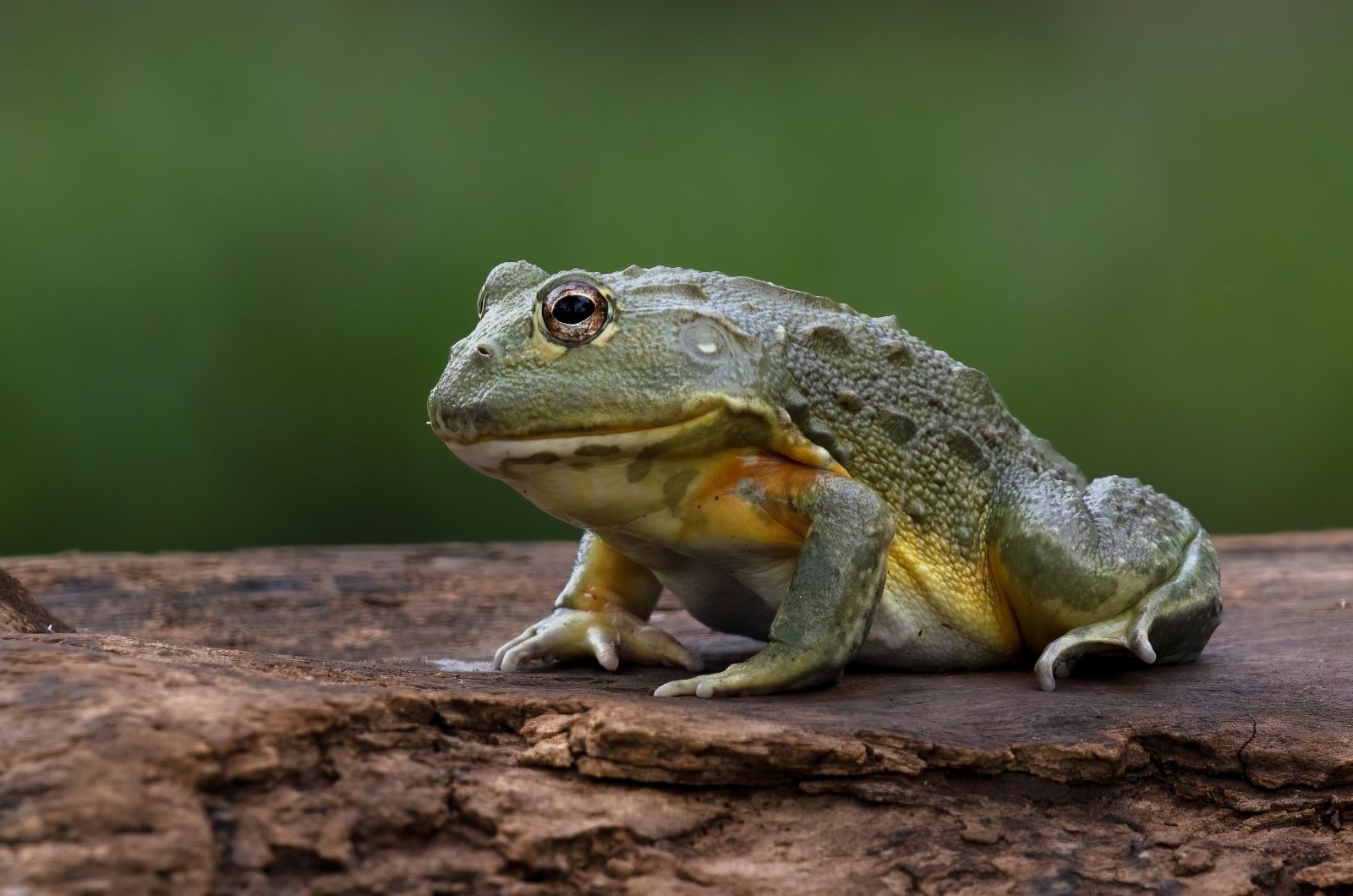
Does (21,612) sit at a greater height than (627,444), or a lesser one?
lesser

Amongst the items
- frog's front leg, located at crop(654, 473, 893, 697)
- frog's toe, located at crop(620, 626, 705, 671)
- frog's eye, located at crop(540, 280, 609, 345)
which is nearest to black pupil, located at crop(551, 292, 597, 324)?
frog's eye, located at crop(540, 280, 609, 345)

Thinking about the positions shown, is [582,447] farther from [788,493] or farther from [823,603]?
[823,603]

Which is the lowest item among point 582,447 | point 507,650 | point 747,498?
point 507,650

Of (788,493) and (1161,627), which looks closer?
(788,493)

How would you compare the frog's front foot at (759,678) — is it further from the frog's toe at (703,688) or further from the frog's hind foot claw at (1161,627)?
the frog's hind foot claw at (1161,627)

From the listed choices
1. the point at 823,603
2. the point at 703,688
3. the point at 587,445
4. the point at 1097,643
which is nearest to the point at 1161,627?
the point at 1097,643

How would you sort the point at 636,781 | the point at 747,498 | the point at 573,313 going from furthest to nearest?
the point at 747,498, the point at 573,313, the point at 636,781

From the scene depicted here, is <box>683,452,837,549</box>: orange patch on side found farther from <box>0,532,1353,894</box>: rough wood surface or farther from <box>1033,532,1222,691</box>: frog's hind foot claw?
<box>1033,532,1222,691</box>: frog's hind foot claw

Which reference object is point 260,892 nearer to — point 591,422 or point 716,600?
point 591,422
